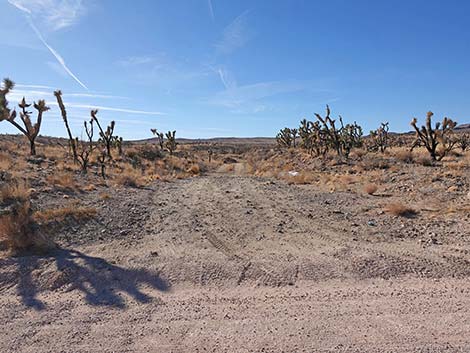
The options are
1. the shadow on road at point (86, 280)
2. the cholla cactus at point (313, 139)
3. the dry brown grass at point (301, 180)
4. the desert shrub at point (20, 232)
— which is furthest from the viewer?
the cholla cactus at point (313, 139)

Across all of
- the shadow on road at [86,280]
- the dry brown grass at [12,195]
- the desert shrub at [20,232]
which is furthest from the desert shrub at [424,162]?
the dry brown grass at [12,195]

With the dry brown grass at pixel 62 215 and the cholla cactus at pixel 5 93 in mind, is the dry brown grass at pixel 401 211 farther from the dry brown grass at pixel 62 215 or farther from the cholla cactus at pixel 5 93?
the cholla cactus at pixel 5 93

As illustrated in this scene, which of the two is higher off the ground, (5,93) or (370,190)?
(5,93)

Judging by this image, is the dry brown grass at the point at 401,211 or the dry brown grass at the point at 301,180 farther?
the dry brown grass at the point at 301,180

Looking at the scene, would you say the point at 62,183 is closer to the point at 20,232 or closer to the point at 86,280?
the point at 20,232

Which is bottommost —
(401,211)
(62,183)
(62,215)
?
(62,215)

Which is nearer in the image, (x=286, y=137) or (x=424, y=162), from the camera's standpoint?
(x=424, y=162)

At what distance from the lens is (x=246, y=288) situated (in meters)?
4.61

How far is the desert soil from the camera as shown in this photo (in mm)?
3443

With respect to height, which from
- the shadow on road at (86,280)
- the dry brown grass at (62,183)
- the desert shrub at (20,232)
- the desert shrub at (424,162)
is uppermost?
the desert shrub at (424,162)

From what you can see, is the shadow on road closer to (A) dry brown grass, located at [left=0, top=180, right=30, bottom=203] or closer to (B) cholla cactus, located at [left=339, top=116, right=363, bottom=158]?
(A) dry brown grass, located at [left=0, top=180, right=30, bottom=203]

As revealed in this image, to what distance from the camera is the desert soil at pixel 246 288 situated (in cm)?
344

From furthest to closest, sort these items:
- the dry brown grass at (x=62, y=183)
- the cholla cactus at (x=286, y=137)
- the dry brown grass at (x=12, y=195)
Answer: the cholla cactus at (x=286, y=137)
the dry brown grass at (x=62, y=183)
the dry brown grass at (x=12, y=195)

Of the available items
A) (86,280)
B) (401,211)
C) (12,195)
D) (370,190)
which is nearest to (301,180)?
(370,190)
